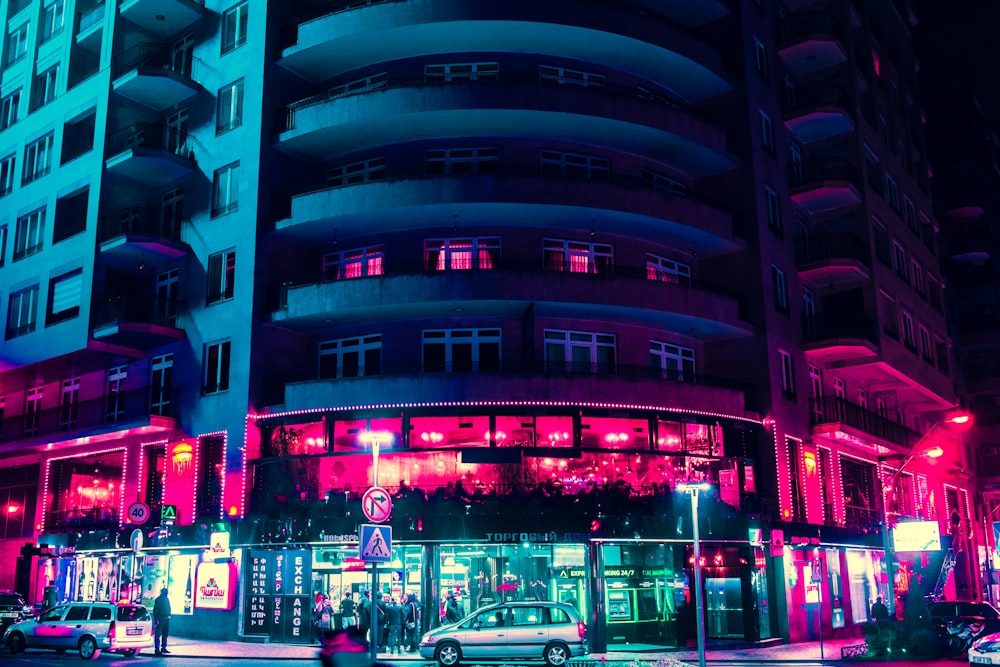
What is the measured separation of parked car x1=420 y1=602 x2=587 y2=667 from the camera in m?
26.6

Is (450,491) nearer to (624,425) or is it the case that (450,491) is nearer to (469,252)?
(624,425)

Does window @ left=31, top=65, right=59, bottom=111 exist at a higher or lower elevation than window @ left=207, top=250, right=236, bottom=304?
higher

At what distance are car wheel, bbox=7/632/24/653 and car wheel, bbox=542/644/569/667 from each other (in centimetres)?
1638

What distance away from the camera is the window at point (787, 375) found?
40.2 meters

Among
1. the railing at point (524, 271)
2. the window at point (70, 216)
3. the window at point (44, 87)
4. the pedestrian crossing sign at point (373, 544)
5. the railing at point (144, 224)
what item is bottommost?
the pedestrian crossing sign at point (373, 544)

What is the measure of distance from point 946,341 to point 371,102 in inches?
1478

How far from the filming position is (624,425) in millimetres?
35625

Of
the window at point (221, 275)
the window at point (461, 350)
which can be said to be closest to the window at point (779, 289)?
the window at point (461, 350)

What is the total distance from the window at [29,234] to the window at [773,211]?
3149cm

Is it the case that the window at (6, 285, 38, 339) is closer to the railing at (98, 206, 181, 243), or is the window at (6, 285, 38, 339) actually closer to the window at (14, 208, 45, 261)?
the window at (14, 208, 45, 261)

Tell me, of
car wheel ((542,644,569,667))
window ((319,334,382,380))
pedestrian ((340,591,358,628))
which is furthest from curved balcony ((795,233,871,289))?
pedestrian ((340,591,358,628))

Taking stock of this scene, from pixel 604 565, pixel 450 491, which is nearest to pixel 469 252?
pixel 450 491

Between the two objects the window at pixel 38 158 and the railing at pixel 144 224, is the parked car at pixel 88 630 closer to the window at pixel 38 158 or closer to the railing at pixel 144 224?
the railing at pixel 144 224

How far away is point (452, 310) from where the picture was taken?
35750mm
